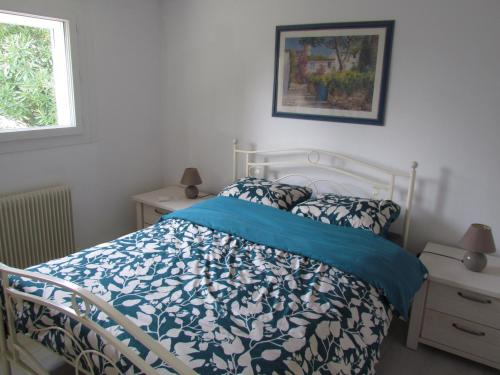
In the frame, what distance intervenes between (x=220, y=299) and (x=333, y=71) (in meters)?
1.81

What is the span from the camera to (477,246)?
7.14ft

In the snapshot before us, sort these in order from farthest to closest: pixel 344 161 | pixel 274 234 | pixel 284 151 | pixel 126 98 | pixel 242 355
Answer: pixel 126 98 < pixel 284 151 < pixel 344 161 < pixel 274 234 < pixel 242 355

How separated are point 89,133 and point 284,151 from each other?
152cm

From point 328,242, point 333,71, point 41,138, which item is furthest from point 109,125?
point 328,242

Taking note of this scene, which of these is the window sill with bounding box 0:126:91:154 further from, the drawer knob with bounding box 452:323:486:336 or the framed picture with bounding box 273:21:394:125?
the drawer knob with bounding box 452:323:486:336

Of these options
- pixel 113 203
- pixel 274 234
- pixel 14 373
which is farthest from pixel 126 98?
pixel 14 373

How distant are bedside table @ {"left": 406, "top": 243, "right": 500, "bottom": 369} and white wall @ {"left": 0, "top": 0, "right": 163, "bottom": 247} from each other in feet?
8.01

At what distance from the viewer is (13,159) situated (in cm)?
267

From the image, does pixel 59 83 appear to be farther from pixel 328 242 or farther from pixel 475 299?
pixel 475 299

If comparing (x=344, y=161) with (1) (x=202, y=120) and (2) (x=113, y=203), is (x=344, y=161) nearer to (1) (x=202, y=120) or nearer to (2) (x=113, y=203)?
(1) (x=202, y=120)

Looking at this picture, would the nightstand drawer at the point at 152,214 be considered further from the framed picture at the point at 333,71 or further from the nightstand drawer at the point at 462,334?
the nightstand drawer at the point at 462,334

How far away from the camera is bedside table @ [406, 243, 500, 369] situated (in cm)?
213

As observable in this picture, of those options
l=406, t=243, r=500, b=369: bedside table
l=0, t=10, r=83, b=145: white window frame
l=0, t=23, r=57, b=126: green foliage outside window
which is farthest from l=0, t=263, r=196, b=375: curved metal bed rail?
l=406, t=243, r=500, b=369: bedside table

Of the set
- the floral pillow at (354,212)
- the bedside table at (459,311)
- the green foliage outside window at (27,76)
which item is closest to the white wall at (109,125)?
the green foliage outside window at (27,76)
